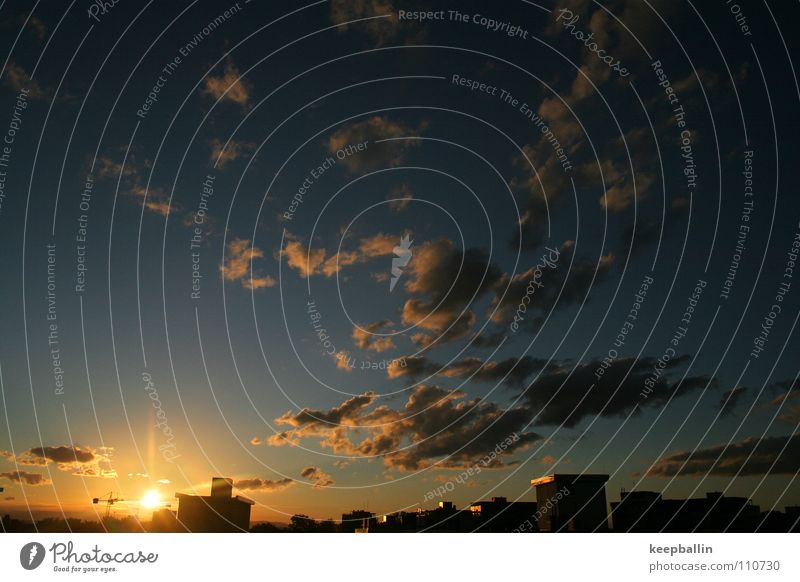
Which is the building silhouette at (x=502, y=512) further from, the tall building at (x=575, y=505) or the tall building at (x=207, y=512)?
the tall building at (x=207, y=512)

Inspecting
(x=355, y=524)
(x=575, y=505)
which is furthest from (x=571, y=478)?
(x=355, y=524)

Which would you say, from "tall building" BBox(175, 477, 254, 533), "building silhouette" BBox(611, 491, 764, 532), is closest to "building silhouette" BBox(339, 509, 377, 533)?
"tall building" BBox(175, 477, 254, 533)

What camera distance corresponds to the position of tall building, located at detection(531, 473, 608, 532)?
4521cm
